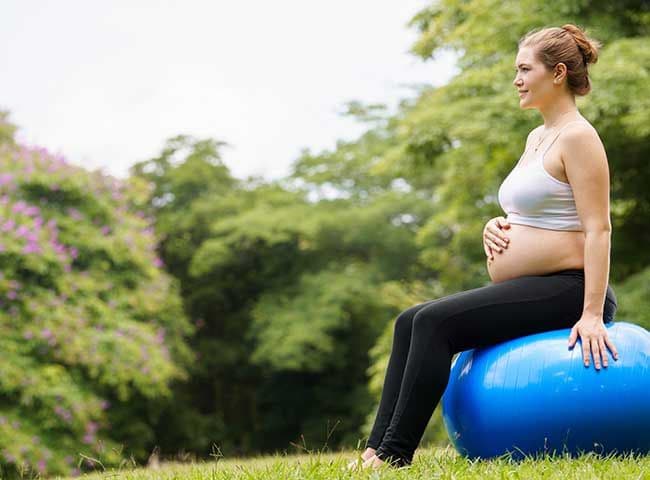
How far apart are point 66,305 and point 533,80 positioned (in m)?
8.68

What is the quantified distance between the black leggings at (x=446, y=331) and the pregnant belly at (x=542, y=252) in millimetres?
34

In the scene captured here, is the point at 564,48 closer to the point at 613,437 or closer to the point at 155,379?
the point at 613,437

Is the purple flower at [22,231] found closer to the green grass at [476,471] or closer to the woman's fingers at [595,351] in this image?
the green grass at [476,471]

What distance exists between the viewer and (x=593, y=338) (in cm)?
313

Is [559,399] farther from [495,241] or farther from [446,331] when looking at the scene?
[495,241]

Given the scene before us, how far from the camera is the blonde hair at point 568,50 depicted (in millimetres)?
3301

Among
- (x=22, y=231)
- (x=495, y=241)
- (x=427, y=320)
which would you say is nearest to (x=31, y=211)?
(x=22, y=231)

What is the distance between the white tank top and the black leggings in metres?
0.19

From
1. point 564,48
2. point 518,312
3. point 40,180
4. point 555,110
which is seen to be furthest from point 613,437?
point 40,180

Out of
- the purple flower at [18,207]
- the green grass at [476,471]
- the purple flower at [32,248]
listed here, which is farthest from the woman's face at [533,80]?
the purple flower at [18,207]

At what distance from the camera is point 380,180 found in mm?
17266

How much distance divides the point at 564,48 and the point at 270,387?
1558 cm

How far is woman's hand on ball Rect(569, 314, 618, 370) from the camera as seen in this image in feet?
10.3

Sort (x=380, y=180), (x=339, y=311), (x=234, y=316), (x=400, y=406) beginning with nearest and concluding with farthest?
(x=400, y=406)
(x=339, y=311)
(x=380, y=180)
(x=234, y=316)
